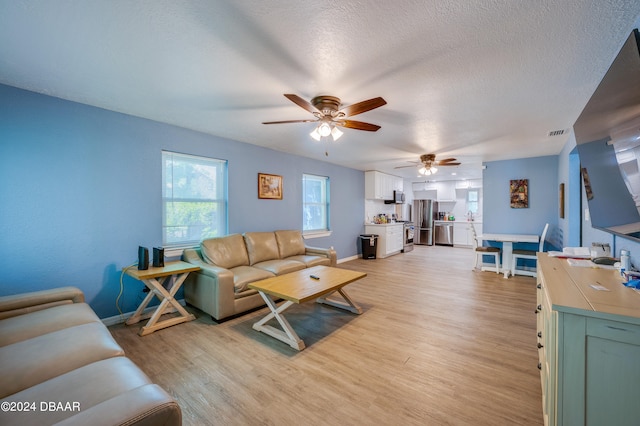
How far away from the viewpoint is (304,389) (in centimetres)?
183

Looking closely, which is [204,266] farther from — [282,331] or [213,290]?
[282,331]

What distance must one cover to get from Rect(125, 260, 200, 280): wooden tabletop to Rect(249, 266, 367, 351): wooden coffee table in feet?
2.80

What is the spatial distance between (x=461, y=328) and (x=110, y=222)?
4.14 metres

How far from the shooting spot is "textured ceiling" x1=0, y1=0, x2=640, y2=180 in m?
1.41

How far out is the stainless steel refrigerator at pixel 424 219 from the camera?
9.41 m

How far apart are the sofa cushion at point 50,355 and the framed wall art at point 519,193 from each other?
6769 mm

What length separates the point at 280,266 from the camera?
362cm

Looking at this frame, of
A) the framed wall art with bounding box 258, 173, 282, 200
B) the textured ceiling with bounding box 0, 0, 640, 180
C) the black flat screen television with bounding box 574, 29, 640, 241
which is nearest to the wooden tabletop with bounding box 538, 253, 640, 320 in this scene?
the black flat screen television with bounding box 574, 29, 640, 241

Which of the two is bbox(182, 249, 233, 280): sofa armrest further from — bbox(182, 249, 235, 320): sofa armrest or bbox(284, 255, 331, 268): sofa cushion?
bbox(284, 255, 331, 268): sofa cushion

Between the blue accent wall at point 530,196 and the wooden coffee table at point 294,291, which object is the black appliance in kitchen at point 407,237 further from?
the wooden coffee table at point 294,291

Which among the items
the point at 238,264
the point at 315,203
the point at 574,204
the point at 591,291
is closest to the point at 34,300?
the point at 238,264

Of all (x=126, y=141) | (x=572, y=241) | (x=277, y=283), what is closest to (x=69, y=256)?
(x=126, y=141)

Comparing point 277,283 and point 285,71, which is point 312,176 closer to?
point 277,283

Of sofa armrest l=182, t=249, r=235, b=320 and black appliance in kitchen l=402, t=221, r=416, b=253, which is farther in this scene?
black appliance in kitchen l=402, t=221, r=416, b=253
